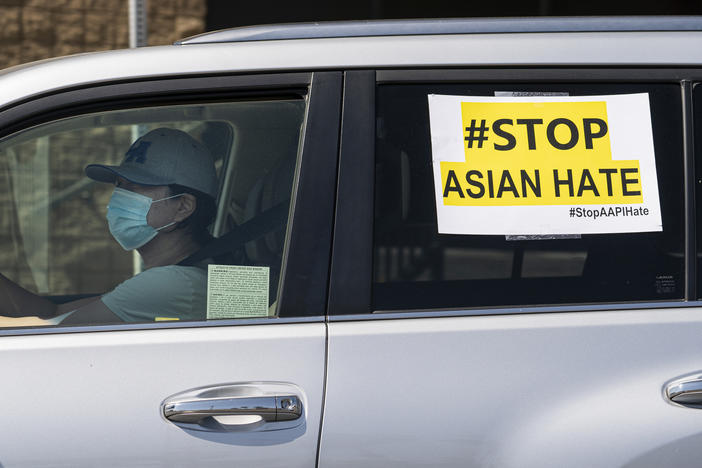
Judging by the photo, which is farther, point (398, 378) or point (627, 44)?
point (627, 44)

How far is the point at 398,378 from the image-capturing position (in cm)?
169

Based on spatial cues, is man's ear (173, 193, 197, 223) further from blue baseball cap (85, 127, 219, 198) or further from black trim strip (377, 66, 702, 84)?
black trim strip (377, 66, 702, 84)

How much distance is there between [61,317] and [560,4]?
265 inches

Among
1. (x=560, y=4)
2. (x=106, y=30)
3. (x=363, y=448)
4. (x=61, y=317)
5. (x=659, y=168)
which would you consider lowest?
(x=363, y=448)

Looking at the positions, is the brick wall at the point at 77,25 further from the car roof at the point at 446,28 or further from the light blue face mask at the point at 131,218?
the car roof at the point at 446,28

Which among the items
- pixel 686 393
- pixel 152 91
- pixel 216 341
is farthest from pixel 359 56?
pixel 686 393

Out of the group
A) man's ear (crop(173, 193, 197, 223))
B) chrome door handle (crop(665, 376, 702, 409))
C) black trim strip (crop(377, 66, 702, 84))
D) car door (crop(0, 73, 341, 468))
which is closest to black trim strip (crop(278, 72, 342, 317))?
car door (crop(0, 73, 341, 468))

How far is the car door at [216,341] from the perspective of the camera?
1646 millimetres

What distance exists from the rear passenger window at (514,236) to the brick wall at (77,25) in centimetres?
513

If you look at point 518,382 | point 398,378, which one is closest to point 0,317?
point 398,378

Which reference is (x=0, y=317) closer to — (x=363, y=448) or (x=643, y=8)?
(x=363, y=448)

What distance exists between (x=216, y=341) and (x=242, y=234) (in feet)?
1.05

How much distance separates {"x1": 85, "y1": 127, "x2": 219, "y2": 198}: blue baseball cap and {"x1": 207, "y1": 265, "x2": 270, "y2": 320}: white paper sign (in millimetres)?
246

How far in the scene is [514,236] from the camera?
181 cm
